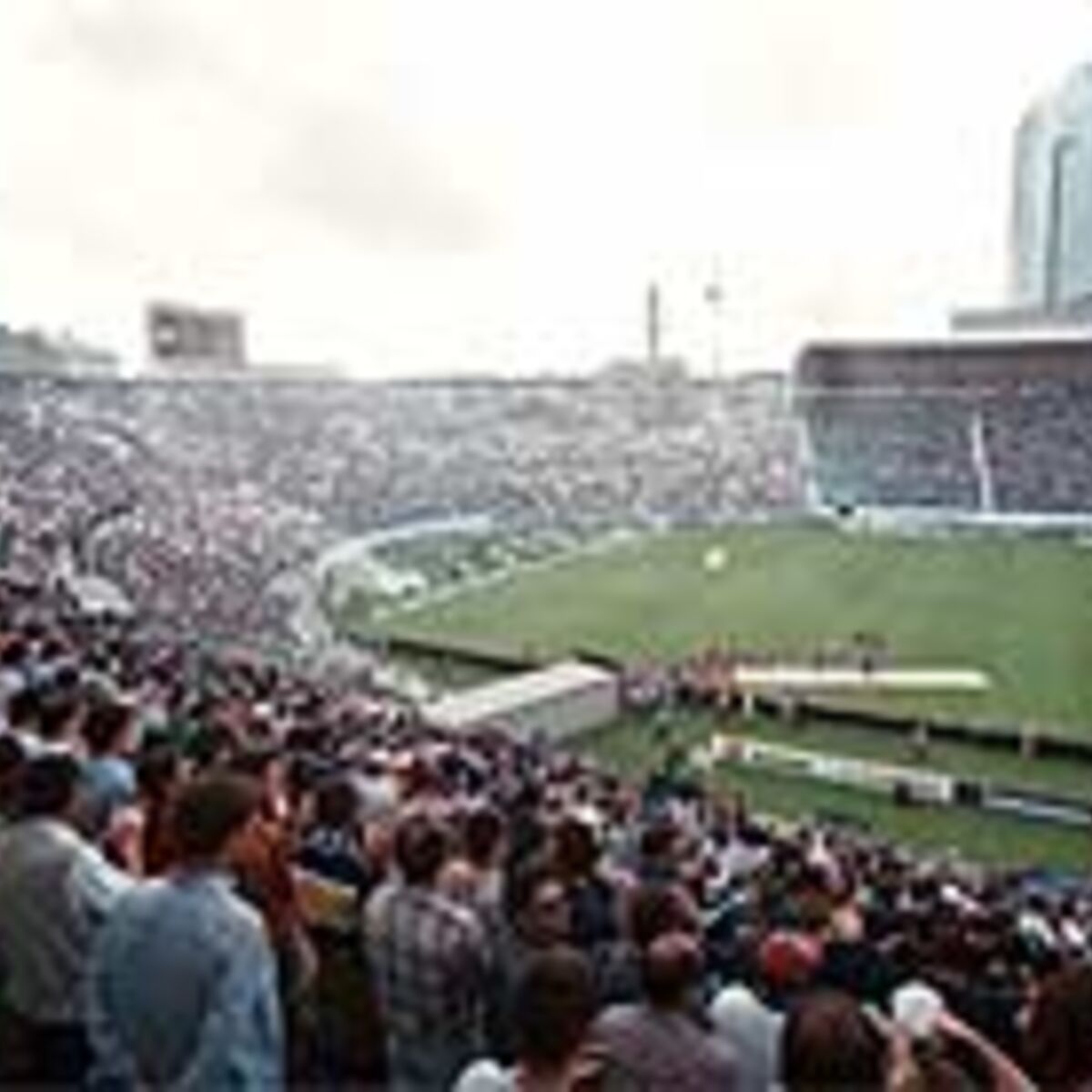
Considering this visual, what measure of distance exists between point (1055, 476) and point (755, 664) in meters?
39.5

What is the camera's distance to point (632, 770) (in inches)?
1807

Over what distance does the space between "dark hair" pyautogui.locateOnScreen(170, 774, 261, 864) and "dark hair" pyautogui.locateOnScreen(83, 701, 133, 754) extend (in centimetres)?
367

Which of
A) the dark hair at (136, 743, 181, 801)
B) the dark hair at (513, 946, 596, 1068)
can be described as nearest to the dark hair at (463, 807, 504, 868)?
the dark hair at (136, 743, 181, 801)

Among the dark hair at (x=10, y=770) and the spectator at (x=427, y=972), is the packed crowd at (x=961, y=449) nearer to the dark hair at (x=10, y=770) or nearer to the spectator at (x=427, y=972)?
the dark hair at (x=10, y=770)

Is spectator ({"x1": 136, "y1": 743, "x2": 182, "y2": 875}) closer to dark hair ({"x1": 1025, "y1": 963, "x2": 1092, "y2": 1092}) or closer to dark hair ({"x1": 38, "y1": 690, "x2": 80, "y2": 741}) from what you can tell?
dark hair ({"x1": 38, "y1": 690, "x2": 80, "y2": 741})

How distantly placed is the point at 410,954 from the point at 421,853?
0.39 m

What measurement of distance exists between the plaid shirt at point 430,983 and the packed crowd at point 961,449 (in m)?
84.6

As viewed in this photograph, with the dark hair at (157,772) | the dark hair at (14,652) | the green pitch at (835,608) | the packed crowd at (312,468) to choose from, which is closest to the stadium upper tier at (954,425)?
the packed crowd at (312,468)

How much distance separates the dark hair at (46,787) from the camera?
30.3 feet

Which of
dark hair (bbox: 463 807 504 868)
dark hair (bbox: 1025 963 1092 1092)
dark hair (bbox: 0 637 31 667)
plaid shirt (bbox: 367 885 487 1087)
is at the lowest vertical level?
dark hair (bbox: 0 637 31 667)

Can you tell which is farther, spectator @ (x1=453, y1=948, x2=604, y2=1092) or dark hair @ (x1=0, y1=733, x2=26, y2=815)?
dark hair @ (x1=0, y1=733, x2=26, y2=815)

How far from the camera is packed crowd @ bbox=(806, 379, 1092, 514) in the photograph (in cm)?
9575

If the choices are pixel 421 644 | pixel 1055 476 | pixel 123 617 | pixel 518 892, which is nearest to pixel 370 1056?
pixel 518 892

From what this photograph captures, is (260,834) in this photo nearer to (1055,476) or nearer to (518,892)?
(518,892)
